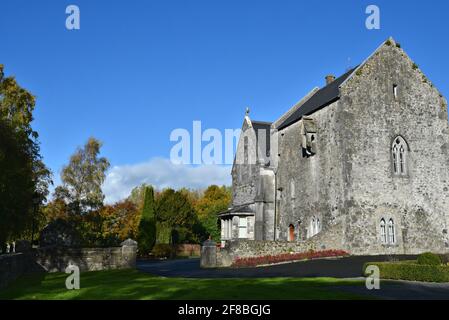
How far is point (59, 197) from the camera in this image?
47062 mm

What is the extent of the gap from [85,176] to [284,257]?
3004 cm

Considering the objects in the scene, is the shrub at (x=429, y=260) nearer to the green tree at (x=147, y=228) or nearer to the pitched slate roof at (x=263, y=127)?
the pitched slate roof at (x=263, y=127)

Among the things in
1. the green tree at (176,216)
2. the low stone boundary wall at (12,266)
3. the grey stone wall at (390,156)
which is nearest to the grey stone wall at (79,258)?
the low stone boundary wall at (12,266)

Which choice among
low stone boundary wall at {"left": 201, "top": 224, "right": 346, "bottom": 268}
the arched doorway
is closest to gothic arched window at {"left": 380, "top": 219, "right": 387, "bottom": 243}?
low stone boundary wall at {"left": 201, "top": 224, "right": 346, "bottom": 268}

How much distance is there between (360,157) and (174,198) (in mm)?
28339

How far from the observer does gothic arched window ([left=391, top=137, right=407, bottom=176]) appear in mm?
30641

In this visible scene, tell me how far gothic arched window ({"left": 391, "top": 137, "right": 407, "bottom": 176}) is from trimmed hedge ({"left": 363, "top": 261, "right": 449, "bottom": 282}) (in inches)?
549

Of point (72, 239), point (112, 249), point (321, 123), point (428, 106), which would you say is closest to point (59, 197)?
point (72, 239)

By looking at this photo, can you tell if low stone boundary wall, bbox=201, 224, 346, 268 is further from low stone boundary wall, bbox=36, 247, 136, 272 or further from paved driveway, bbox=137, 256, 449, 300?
low stone boundary wall, bbox=36, 247, 136, 272

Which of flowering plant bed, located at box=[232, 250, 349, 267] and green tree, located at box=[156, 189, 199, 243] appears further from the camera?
green tree, located at box=[156, 189, 199, 243]

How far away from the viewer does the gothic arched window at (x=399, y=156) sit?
30641mm

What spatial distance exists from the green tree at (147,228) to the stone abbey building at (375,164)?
16.5 meters
